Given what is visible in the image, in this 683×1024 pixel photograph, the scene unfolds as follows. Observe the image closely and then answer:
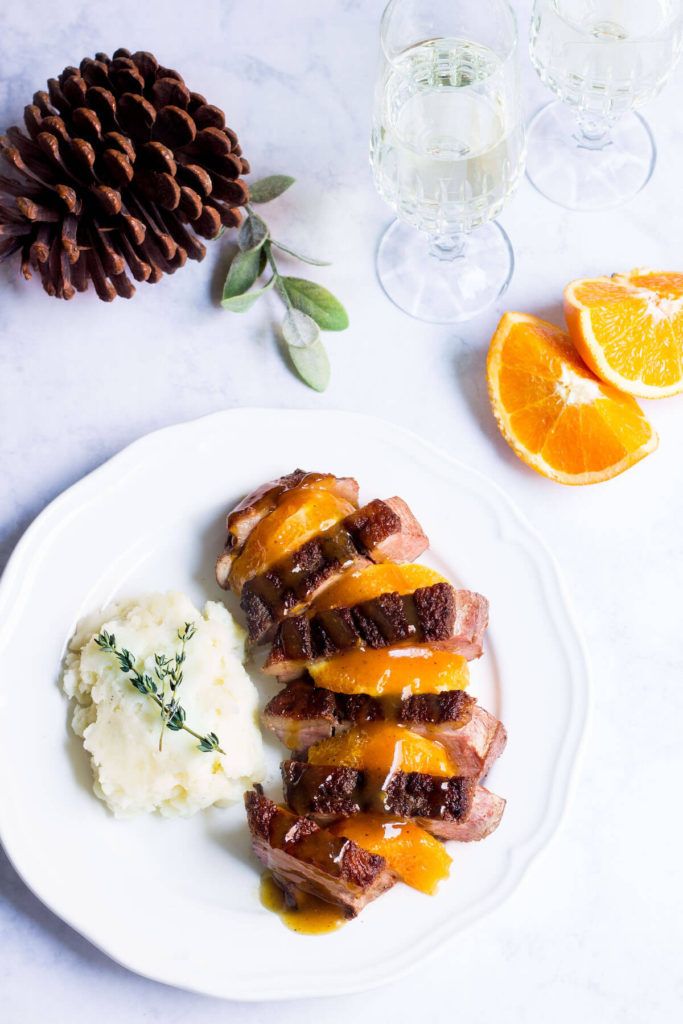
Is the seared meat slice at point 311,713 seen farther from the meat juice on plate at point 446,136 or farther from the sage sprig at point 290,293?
the meat juice on plate at point 446,136

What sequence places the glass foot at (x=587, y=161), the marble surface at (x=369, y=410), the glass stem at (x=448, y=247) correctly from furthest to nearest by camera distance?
1. the glass foot at (x=587, y=161)
2. the glass stem at (x=448, y=247)
3. the marble surface at (x=369, y=410)

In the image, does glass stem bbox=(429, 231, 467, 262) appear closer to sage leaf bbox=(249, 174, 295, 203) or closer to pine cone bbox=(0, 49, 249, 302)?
sage leaf bbox=(249, 174, 295, 203)

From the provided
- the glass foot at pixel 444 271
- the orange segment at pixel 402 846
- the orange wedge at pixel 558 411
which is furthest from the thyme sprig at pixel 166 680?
the glass foot at pixel 444 271

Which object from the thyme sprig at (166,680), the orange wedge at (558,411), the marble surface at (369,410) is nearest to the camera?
the thyme sprig at (166,680)

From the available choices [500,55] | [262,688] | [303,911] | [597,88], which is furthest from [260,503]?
[597,88]

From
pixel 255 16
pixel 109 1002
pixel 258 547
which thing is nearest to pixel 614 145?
pixel 255 16

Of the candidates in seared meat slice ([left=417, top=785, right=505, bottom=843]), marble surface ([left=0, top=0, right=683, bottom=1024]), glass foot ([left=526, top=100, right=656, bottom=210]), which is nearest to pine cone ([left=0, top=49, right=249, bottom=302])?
marble surface ([left=0, top=0, right=683, bottom=1024])

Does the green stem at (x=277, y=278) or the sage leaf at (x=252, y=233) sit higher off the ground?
the sage leaf at (x=252, y=233)
